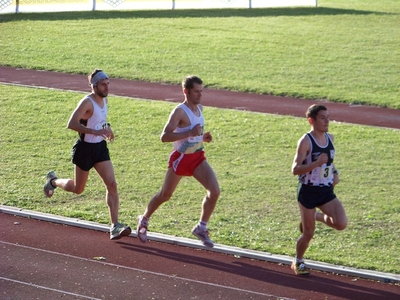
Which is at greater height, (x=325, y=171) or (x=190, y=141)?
(x=190, y=141)

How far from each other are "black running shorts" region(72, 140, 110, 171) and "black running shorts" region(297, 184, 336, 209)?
2.75 meters

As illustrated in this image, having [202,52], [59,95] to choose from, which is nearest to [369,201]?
[59,95]

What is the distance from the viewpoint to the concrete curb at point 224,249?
9633mm

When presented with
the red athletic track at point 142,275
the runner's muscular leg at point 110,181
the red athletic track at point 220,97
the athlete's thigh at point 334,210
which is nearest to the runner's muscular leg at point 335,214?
the athlete's thigh at point 334,210

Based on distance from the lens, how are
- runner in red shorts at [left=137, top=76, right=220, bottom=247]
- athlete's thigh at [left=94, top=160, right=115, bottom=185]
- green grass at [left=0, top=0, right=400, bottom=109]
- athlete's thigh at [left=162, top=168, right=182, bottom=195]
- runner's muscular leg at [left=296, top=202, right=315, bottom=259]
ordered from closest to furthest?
runner's muscular leg at [left=296, top=202, right=315, bottom=259], runner in red shorts at [left=137, top=76, right=220, bottom=247], athlete's thigh at [left=162, top=168, right=182, bottom=195], athlete's thigh at [left=94, top=160, right=115, bottom=185], green grass at [left=0, top=0, right=400, bottom=109]

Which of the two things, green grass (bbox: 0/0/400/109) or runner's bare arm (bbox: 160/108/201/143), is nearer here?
runner's bare arm (bbox: 160/108/201/143)

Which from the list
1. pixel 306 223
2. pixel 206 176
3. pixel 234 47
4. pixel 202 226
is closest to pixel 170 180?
pixel 206 176

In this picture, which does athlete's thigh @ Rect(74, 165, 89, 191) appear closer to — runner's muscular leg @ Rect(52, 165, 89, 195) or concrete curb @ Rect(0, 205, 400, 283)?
runner's muscular leg @ Rect(52, 165, 89, 195)

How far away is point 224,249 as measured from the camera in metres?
10.5

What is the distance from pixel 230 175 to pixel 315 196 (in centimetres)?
543

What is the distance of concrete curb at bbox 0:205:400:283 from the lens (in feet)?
31.6

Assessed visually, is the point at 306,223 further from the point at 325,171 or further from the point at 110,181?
the point at 110,181

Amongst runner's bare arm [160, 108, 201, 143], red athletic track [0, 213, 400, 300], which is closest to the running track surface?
red athletic track [0, 213, 400, 300]

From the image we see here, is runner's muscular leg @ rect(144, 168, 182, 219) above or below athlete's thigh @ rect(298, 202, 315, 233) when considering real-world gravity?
above
